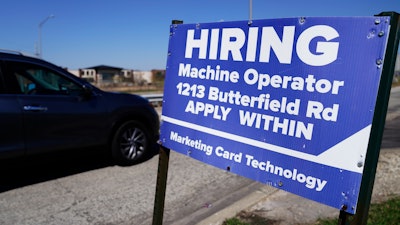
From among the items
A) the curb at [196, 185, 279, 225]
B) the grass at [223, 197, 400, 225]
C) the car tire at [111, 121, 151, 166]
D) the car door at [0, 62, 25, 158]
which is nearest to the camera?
the grass at [223, 197, 400, 225]

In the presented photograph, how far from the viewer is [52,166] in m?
5.33

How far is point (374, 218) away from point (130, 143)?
12.0ft

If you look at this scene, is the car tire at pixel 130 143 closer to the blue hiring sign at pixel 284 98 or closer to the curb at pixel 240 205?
the curb at pixel 240 205

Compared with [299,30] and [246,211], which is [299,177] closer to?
[299,30]

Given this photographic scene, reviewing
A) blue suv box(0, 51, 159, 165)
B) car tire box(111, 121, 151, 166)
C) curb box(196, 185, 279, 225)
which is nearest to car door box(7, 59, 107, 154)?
blue suv box(0, 51, 159, 165)

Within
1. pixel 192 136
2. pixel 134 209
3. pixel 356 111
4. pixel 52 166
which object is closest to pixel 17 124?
pixel 52 166

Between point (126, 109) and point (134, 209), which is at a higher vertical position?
point (126, 109)

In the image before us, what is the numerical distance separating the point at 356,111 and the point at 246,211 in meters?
2.25

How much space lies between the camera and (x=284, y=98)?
1837 millimetres

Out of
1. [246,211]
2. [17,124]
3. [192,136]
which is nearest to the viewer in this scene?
[192,136]

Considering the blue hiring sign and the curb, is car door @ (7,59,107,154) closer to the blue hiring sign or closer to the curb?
the curb

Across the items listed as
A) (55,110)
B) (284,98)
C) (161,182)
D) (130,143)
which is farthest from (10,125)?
(284,98)

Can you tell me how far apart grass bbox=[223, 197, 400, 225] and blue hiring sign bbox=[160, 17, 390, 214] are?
4.31 ft

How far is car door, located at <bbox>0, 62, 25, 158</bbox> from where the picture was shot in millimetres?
3949
